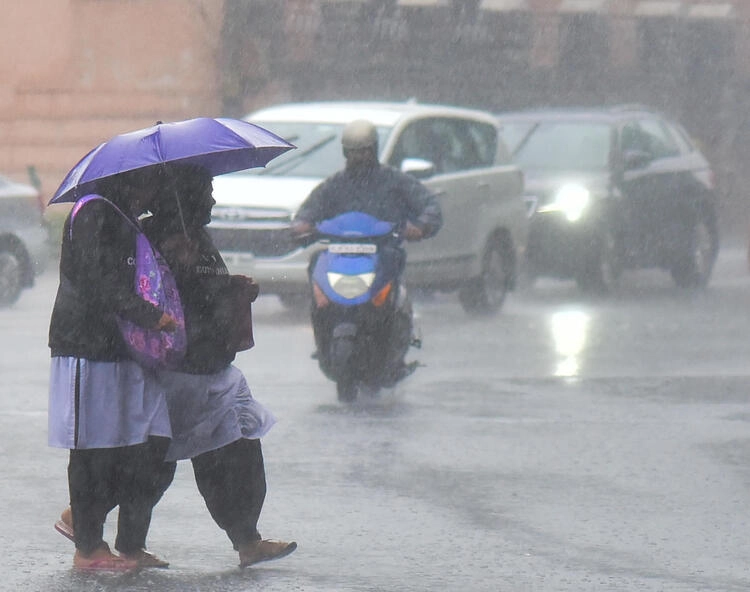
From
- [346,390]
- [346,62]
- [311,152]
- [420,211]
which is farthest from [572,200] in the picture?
[346,62]

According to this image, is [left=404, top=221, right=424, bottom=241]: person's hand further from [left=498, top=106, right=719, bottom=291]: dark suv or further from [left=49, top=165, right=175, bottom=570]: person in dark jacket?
[left=498, top=106, right=719, bottom=291]: dark suv

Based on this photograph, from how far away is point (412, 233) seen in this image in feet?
34.1

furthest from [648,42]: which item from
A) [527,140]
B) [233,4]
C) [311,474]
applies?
[311,474]

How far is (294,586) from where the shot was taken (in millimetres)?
6004

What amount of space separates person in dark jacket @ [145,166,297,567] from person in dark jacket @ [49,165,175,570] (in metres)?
0.10

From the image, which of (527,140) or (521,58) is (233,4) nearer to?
(521,58)

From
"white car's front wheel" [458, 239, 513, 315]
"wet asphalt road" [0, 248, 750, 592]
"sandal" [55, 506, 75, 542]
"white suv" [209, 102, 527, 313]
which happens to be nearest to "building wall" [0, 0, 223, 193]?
"white suv" [209, 102, 527, 313]

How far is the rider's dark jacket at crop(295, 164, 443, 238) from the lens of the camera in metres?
10.4

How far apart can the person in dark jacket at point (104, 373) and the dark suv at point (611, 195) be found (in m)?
11.7

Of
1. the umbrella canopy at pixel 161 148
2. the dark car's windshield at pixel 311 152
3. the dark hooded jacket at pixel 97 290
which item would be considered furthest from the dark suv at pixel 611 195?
the dark hooded jacket at pixel 97 290

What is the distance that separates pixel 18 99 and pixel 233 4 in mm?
3484

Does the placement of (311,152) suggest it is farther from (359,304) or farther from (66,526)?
(66,526)

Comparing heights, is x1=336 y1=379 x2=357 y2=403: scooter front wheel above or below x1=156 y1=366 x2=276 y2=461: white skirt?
below

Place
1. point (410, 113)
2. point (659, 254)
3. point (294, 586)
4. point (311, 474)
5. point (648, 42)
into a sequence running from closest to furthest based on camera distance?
1. point (294, 586)
2. point (311, 474)
3. point (410, 113)
4. point (659, 254)
5. point (648, 42)
